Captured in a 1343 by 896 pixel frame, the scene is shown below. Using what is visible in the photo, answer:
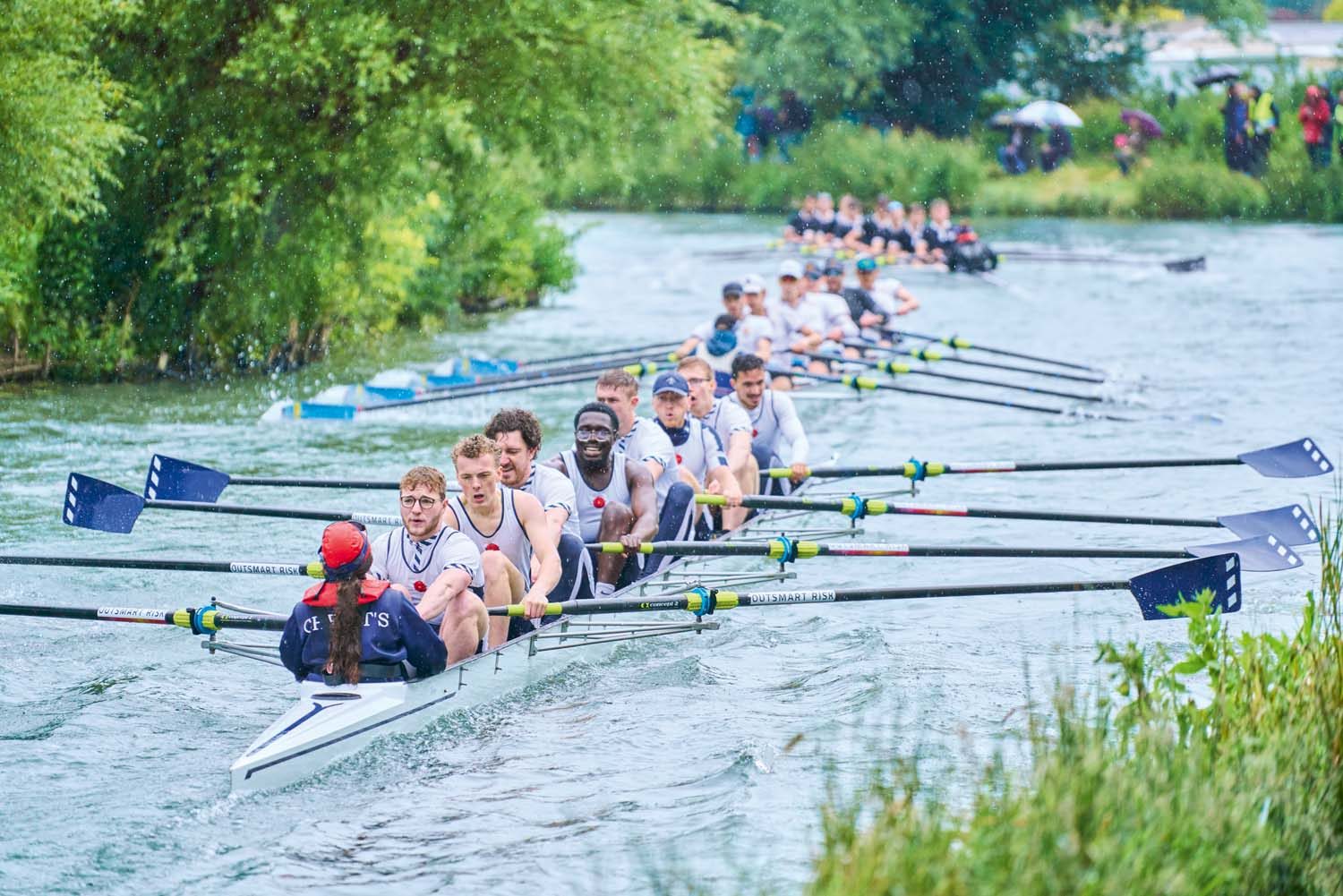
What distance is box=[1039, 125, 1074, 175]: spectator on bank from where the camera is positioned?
46594 millimetres

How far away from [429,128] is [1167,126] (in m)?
32.7

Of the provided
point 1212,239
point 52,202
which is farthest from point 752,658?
point 1212,239

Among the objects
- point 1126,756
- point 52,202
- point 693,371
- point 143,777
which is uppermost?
point 52,202

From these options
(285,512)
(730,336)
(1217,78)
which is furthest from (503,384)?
(1217,78)

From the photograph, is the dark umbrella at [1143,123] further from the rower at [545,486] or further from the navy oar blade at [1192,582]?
the rower at [545,486]

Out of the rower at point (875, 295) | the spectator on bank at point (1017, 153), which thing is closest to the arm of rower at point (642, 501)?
Result: the rower at point (875, 295)

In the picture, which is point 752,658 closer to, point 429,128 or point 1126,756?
point 1126,756

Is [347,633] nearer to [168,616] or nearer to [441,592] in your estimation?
[441,592]

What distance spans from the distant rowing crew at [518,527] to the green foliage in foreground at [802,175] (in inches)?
1340

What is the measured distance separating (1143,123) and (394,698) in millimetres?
42301

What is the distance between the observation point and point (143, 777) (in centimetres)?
758

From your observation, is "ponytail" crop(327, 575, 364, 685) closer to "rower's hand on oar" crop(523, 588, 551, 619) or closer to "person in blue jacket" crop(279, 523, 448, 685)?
"person in blue jacket" crop(279, 523, 448, 685)

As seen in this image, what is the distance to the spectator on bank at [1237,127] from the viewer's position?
42844 millimetres

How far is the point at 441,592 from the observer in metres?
7.69
